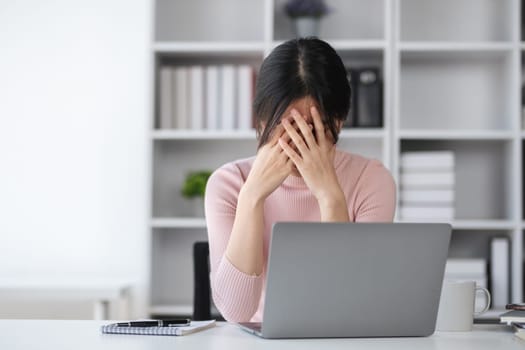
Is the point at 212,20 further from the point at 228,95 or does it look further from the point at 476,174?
the point at 476,174

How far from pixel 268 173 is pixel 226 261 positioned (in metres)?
0.21

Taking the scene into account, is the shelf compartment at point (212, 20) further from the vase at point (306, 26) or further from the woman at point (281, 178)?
the woman at point (281, 178)

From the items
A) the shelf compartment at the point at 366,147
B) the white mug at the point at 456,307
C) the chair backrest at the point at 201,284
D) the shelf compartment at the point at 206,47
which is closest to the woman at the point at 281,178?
the chair backrest at the point at 201,284

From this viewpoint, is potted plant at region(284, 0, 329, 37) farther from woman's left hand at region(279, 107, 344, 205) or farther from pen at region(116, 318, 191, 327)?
pen at region(116, 318, 191, 327)

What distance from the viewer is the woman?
5.34ft

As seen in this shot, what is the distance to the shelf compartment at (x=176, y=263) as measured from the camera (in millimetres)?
3318

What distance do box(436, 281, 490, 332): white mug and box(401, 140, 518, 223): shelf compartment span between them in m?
1.90

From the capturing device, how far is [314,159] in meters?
1.70

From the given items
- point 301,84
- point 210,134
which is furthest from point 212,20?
point 301,84

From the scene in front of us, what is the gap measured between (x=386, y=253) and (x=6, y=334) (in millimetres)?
658

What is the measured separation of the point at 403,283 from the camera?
1.27 meters

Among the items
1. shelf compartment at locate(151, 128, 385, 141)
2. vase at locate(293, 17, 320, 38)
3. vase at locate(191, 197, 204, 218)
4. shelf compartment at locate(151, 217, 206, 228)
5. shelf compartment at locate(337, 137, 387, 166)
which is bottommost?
shelf compartment at locate(151, 217, 206, 228)

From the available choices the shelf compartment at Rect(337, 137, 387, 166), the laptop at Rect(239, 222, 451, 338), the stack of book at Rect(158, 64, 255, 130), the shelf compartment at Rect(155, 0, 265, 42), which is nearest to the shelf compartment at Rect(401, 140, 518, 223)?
the shelf compartment at Rect(337, 137, 387, 166)

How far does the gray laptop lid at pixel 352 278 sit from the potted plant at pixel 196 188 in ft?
6.23
